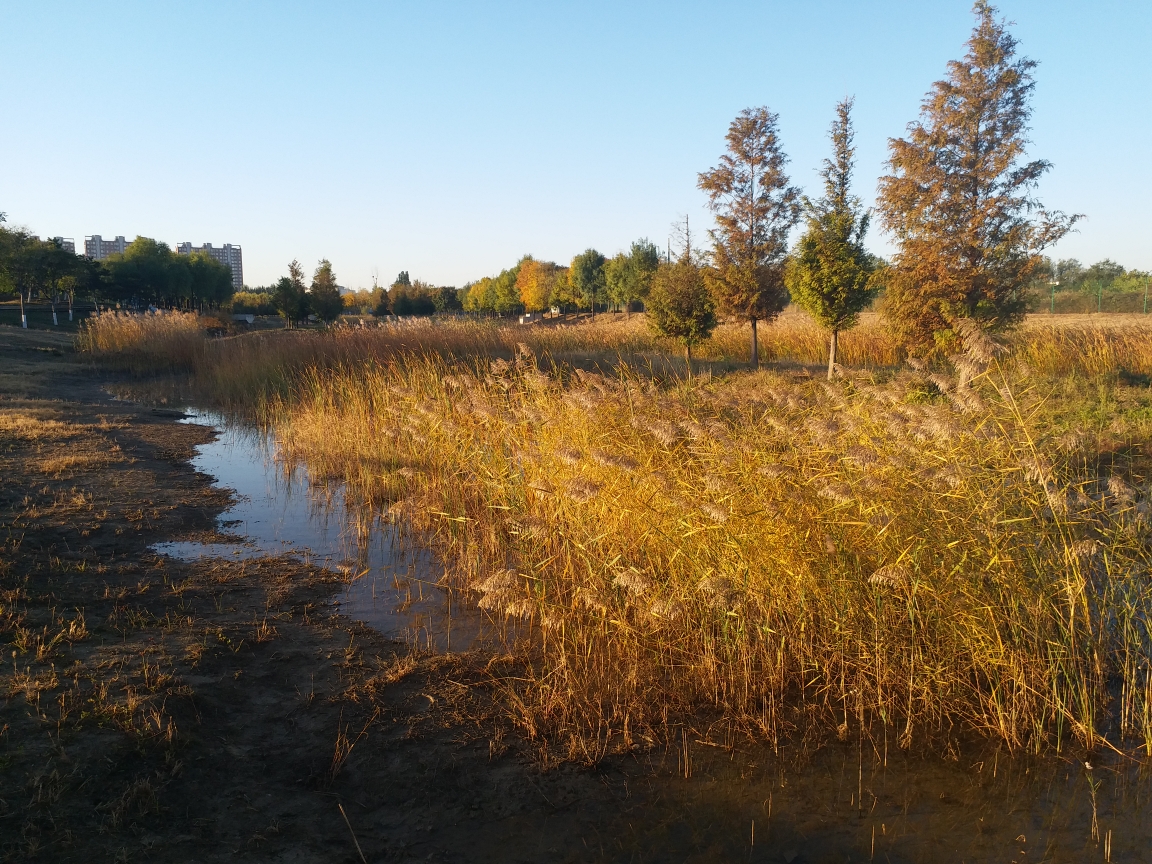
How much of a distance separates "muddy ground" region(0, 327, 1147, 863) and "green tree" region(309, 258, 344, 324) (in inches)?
1372

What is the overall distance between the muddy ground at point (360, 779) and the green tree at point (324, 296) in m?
34.8

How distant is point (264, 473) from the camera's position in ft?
30.6

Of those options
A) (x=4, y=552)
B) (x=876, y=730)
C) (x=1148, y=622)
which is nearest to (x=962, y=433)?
(x=1148, y=622)

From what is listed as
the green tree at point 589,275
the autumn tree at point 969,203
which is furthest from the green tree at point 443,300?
the autumn tree at point 969,203

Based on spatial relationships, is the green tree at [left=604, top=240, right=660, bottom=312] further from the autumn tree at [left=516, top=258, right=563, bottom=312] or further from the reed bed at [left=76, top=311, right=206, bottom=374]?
the reed bed at [left=76, top=311, right=206, bottom=374]

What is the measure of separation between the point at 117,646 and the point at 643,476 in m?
3.13

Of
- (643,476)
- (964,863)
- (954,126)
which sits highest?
(954,126)

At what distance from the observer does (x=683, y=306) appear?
19141mm

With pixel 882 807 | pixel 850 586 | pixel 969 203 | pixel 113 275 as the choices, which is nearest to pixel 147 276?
pixel 113 275

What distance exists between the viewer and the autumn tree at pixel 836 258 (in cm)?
1673

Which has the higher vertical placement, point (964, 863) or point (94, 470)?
point (94, 470)

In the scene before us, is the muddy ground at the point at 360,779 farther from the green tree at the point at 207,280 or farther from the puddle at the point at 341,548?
the green tree at the point at 207,280

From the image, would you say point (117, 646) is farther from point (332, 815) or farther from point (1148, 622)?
point (1148, 622)

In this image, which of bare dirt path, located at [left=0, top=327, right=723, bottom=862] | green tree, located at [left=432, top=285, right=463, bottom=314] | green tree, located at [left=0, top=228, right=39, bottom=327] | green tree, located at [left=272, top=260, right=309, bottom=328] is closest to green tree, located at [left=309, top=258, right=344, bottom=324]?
green tree, located at [left=272, top=260, right=309, bottom=328]
